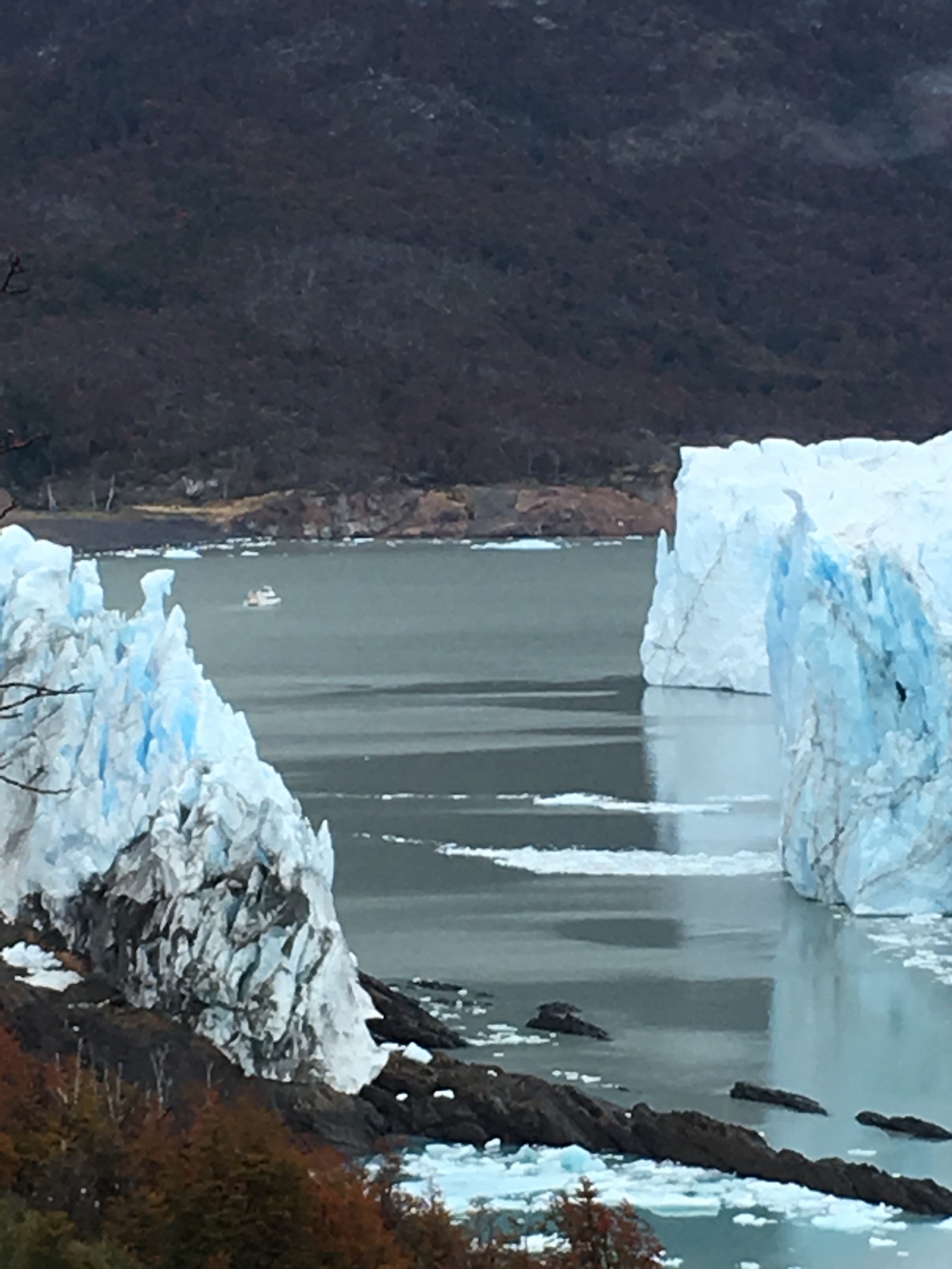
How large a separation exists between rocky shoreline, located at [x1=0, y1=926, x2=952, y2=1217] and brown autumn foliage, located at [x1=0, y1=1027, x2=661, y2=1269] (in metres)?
4.34

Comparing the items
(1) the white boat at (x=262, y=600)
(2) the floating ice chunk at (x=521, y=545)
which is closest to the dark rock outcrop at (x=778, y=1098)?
(1) the white boat at (x=262, y=600)

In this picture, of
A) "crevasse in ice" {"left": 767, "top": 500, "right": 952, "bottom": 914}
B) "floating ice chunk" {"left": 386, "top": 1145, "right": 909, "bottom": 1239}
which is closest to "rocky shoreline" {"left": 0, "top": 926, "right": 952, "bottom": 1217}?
"floating ice chunk" {"left": 386, "top": 1145, "right": 909, "bottom": 1239}

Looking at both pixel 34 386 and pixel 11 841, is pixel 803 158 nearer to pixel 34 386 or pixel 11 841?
pixel 34 386

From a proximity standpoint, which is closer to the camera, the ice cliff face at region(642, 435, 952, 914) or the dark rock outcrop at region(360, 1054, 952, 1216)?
the dark rock outcrop at region(360, 1054, 952, 1216)

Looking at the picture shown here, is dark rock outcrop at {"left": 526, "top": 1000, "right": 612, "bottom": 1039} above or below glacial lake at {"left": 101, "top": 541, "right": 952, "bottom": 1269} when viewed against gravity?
above

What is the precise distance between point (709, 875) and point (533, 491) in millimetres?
80458

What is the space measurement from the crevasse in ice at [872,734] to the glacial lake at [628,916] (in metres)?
0.42

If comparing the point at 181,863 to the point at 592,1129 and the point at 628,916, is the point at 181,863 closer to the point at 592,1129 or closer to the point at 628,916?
the point at 592,1129

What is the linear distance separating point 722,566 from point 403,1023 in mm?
23357

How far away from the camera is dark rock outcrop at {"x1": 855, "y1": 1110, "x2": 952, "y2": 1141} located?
1562 cm

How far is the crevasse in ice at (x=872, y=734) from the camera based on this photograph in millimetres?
21234

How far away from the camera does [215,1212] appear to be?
8.79 meters

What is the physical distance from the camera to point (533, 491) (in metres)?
104

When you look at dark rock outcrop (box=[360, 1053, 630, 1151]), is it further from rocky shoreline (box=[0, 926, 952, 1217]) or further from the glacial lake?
the glacial lake
